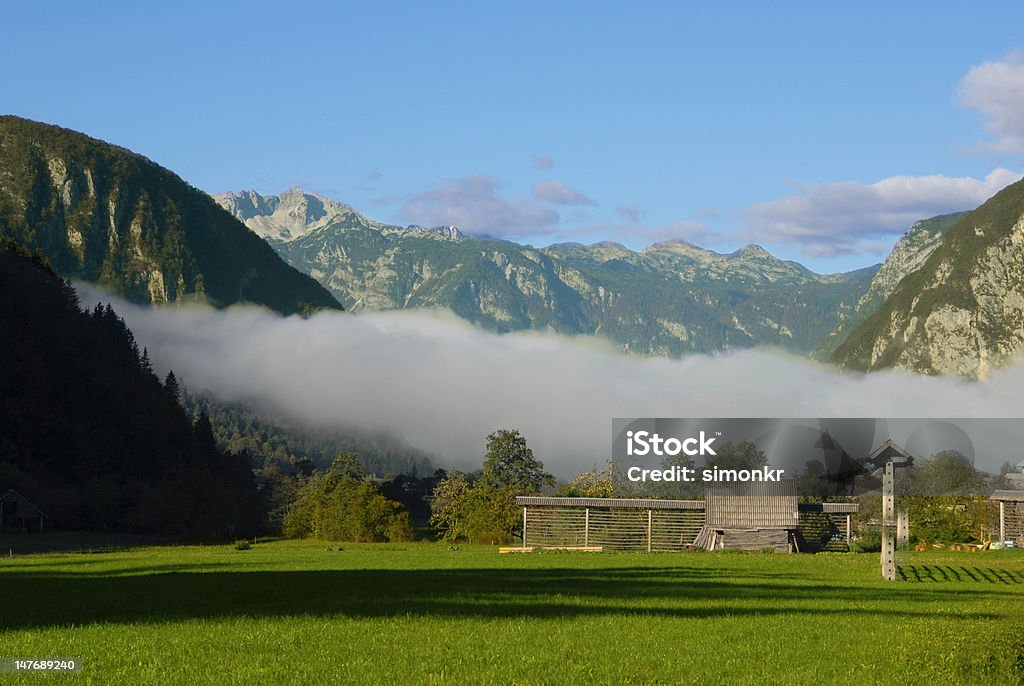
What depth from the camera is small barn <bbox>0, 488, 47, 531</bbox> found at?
371 ft

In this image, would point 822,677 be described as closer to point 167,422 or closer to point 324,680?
point 324,680

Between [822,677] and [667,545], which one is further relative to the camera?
[667,545]

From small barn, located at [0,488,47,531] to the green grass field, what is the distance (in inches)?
2927

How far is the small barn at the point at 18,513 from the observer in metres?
113

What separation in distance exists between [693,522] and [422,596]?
149 feet

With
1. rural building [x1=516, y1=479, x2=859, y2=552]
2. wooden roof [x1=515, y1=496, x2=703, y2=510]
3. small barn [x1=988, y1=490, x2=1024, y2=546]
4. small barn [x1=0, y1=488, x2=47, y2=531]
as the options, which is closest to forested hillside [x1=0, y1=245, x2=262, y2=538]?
small barn [x1=0, y1=488, x2=47, y2=531]

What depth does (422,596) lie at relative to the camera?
32406 mm

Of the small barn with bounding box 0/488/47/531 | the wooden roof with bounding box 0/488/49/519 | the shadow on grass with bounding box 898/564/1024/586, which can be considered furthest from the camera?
the wooden roof with bounding box 0/488/49/519

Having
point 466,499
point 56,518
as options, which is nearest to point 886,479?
point 466,499

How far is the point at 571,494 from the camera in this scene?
9600cm

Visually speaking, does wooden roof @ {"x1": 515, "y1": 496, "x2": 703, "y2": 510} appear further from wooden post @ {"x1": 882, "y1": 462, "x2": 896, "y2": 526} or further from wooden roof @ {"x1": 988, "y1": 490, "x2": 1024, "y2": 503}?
wooden post @ {"x1": 882, "y1": 462, "x2": 896, "y2": 526}

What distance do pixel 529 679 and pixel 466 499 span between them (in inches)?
2905

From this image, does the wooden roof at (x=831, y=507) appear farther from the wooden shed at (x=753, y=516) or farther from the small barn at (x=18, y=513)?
the small barn at (x=18, y=513)

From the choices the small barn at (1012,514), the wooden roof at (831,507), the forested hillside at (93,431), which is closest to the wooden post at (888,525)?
the wooden roof at (831,507)
